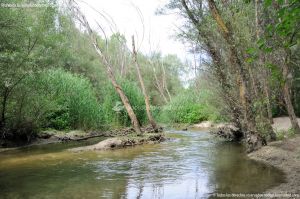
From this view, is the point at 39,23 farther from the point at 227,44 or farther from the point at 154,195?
the point at 154,195

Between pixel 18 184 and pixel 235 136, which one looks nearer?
pixel 18 184

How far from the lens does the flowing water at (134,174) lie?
7762 millimetres

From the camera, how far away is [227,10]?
12.0 m

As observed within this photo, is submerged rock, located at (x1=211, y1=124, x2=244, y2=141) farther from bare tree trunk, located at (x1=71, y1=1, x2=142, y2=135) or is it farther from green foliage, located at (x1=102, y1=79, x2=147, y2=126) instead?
green foliage, located at (x1=102, y1=79, x2=147, y2=126)

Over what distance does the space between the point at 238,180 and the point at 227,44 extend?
496 cm

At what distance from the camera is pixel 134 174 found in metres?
9.64

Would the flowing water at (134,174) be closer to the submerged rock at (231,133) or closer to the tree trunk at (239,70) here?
the tree trunk at (239,70)

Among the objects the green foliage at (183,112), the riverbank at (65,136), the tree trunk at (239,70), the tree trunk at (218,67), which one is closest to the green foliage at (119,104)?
the riverbank at (65,136)

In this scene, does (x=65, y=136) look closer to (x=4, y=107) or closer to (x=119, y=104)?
(x=119, y=104)

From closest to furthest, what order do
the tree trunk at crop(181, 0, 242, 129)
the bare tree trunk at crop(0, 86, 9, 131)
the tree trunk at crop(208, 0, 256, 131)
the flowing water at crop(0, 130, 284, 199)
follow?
the flowing water at crop(0, 130, 284, 199), the tree trunk at crop(208, 0, 256, 131), the tree trunk at crop(181, 0, 242, 129), the bare tree trunk at crop(0, 86, 9, 131)

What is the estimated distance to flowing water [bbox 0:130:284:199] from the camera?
7.76m

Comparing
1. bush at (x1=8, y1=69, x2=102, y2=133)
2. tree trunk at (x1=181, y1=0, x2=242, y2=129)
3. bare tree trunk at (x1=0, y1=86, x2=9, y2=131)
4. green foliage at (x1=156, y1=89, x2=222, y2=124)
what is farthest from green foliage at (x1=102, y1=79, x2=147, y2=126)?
tree trunk at (x1=181, y1=0, x2=242, y2=129)

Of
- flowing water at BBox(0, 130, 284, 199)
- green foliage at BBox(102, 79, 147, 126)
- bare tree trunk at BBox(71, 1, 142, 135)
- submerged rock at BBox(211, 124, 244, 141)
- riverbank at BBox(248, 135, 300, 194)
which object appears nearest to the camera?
riverbank at BBox(248, 135, 300, 194)

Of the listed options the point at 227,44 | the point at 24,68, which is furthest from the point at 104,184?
the point at 24,68
